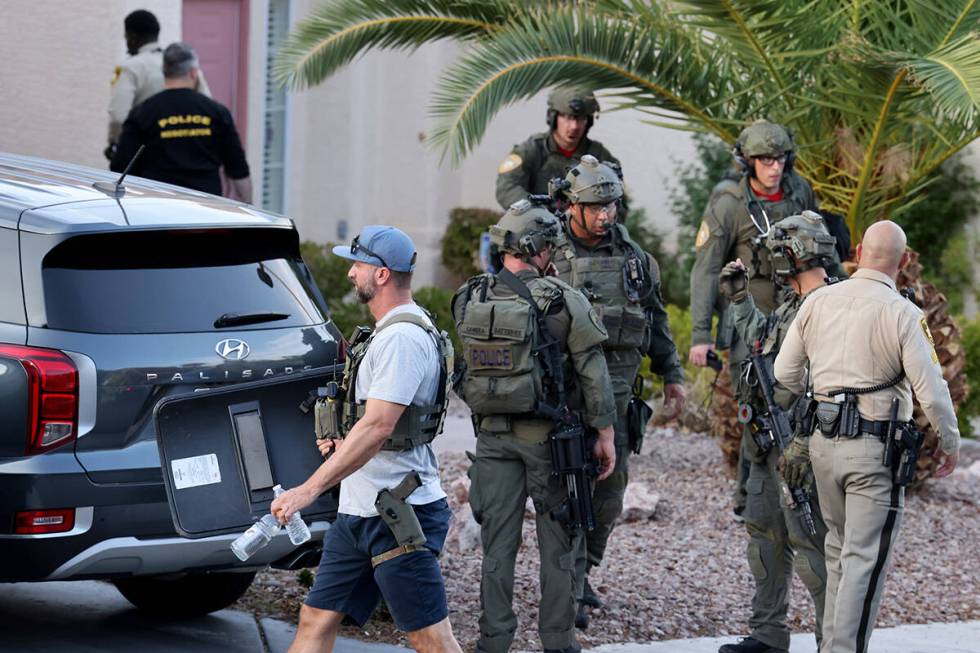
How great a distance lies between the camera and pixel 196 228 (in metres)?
5.31

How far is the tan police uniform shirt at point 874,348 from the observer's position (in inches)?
208

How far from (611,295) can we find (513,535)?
1273 mm

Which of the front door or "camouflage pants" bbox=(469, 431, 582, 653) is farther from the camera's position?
the front door

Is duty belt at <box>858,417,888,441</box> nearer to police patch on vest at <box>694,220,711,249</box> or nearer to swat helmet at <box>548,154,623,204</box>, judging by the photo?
swat helmet at <box>548,154,623,204</box>

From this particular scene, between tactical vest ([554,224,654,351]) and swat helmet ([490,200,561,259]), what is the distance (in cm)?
73

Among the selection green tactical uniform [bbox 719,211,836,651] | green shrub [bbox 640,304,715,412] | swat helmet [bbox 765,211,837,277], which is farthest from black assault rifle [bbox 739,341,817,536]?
green shrub [bbox 640,304,715,412]

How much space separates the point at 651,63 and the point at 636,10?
334mm

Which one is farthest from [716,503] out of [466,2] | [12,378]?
[12,378]

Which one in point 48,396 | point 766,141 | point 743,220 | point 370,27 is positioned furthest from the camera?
point 370,27

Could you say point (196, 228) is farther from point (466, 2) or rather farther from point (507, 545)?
point (466, 2)

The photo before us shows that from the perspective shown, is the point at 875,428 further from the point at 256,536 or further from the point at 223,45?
the point at 223,45

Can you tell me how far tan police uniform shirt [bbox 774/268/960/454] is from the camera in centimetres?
528

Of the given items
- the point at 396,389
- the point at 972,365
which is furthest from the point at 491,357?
the point at 972,365

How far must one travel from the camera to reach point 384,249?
473cm
